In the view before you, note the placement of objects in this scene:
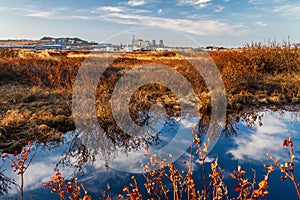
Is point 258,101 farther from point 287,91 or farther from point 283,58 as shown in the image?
point 283,58

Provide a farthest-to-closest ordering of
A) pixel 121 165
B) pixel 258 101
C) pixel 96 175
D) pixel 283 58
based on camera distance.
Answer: pixel 283 58, pixel 258 101, pixel 121 165, pixel 96 175

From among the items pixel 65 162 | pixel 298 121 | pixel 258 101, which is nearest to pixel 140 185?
pixel 65 162

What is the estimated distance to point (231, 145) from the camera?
468 centimetres

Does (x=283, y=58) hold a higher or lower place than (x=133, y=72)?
higher

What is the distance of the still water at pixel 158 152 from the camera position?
3365 millimetres

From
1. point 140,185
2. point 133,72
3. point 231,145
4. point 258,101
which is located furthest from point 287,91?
point 140,185

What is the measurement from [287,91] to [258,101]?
1440 millimetres

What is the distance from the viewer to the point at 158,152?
175 inches

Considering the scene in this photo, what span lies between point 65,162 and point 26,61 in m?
8.12

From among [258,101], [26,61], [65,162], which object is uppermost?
[26,61]

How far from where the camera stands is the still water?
3.37m

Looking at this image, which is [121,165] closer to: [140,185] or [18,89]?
[140,185]

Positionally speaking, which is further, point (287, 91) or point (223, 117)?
point (287, 91)

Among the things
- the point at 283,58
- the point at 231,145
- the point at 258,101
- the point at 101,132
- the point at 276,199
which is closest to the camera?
the point at 276,199
